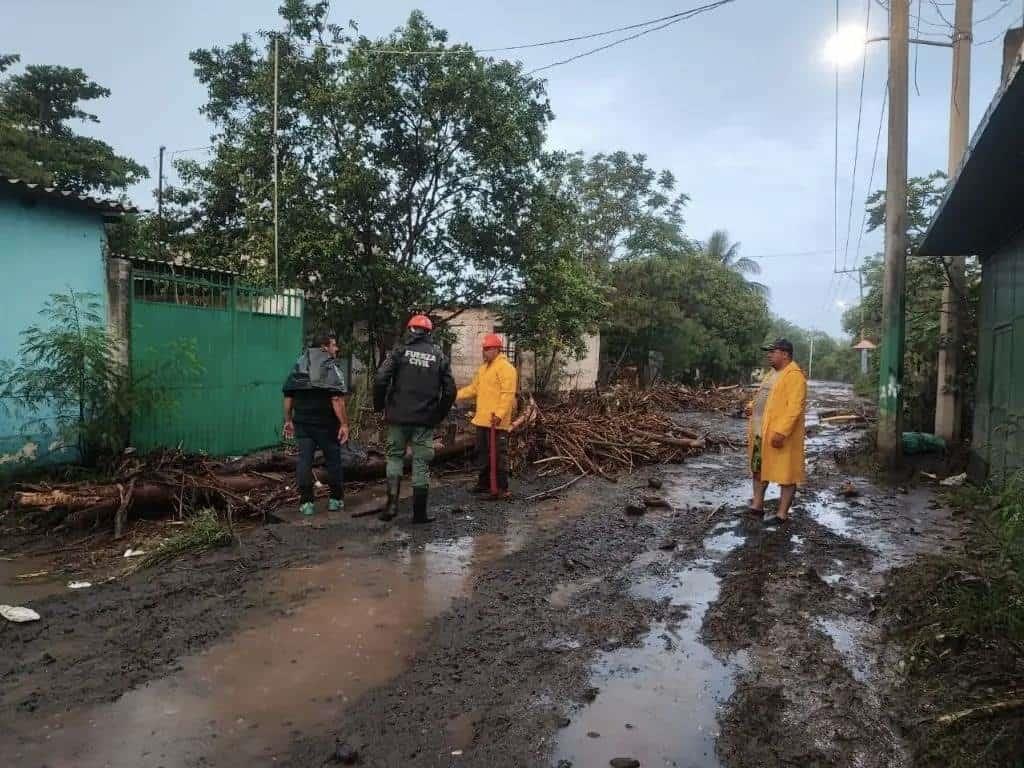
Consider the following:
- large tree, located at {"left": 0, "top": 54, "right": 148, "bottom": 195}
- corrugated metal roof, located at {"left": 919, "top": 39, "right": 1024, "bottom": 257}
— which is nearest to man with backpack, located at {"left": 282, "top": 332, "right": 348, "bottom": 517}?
corrugated metal roof, located at {"left": 919, "top": 39, "right": 1024, "bottom": 257}

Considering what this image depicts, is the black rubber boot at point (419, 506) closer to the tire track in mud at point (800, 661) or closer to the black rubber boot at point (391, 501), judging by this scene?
the black rubber boot at point (391, 501)

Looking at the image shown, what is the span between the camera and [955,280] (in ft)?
33.6

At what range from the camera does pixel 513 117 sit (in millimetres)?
12766

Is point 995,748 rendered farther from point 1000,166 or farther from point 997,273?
point 997,273

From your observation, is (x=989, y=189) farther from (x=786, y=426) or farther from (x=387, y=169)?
(x=387, y=169)

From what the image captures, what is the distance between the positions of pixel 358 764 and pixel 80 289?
678 centimetres

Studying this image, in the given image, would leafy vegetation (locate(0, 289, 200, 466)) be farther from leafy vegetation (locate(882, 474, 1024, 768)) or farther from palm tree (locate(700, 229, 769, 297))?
palm tree (locate(700, 229, 769, 297))

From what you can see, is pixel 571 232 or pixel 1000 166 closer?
pixel 1000 166

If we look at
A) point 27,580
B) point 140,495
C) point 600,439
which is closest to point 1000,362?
point 600,439

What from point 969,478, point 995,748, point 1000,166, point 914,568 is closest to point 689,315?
point 969,478

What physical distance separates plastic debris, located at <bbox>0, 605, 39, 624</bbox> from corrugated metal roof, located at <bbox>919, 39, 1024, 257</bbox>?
6277mm

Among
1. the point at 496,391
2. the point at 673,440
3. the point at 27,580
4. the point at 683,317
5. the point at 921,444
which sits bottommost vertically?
the point at 27,580

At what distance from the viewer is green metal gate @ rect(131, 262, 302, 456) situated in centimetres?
764

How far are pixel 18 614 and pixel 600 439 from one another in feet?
24.5
